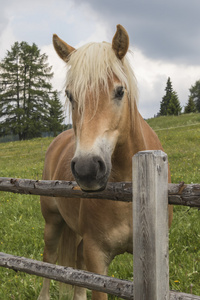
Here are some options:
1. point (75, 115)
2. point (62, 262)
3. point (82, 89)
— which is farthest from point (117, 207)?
point (62, 262)

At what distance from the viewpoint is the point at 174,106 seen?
5688 centimetres

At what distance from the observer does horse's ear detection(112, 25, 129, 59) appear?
2.56 meters

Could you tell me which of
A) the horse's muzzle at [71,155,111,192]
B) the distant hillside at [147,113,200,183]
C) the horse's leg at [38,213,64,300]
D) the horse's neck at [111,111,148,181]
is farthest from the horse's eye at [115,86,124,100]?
the distant hillside at [147,113,200,183]

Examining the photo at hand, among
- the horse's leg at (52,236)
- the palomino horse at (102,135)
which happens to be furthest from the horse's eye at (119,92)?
the horse's leg at (52,236)

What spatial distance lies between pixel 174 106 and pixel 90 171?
5721 centimetres

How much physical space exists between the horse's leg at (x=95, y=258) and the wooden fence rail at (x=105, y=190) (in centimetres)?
62

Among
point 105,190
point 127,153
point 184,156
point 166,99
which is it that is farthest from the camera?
point 166,99

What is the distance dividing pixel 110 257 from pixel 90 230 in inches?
12.2

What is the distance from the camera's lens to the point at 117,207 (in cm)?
272

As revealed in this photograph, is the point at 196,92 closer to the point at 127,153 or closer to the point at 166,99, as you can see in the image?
the point at 166,99

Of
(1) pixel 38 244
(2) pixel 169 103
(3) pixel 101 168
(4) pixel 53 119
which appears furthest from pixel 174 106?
(3) pixel 101 168

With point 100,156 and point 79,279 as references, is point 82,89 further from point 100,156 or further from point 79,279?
point 79,279

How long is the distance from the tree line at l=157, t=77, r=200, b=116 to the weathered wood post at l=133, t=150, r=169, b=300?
46430 millimetres

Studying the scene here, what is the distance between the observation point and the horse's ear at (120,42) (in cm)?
256
